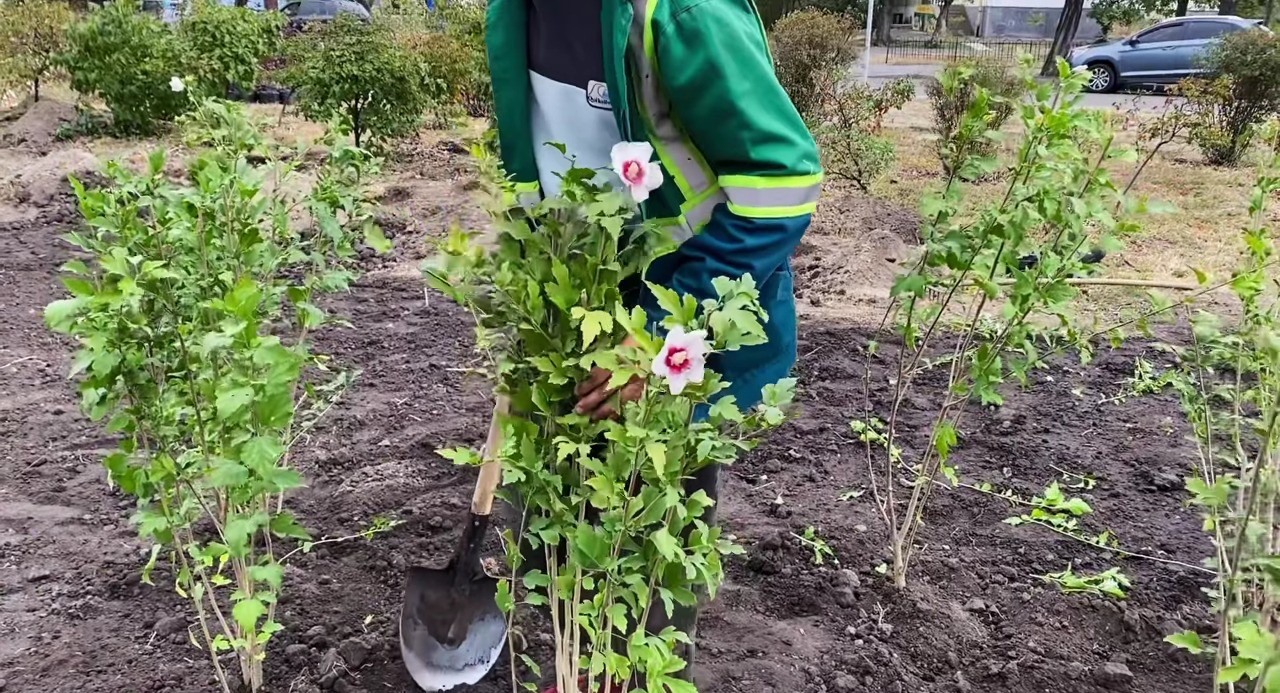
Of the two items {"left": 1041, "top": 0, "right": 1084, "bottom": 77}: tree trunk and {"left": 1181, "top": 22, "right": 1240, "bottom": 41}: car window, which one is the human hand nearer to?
{"left": 1181, "top": 22, "right": 1240, "bottom": 41}: car window

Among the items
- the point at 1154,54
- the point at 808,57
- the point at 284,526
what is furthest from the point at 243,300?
the point at 1154,54

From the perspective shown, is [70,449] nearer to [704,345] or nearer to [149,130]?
[704,345]

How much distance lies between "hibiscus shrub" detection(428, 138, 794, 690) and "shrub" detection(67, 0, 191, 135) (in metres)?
8.37

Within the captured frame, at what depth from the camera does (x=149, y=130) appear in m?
9.03

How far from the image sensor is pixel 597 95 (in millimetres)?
1699

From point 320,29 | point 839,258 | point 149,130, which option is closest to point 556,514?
point 839,258

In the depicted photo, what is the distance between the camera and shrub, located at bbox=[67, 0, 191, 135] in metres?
8.74

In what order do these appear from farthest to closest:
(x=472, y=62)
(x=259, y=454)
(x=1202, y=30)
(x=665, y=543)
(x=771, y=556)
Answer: (x=1202, y=30), (x=472, y=62), (x=771, y=556), (x=259, y=454), (x=665, y=543)

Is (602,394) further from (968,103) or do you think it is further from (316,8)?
(316,8)

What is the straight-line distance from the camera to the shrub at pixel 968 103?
219cm

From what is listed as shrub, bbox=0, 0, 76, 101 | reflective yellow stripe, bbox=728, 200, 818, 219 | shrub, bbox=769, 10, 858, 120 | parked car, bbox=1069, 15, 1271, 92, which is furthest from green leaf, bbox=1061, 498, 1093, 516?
parked car, bbox=1069, 15, 1271, 92

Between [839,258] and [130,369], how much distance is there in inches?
170

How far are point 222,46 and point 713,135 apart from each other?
30.0 feet

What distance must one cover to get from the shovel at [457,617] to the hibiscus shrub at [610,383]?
68 cm
